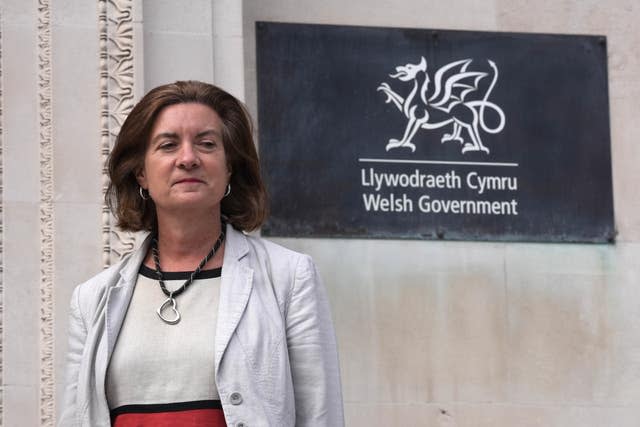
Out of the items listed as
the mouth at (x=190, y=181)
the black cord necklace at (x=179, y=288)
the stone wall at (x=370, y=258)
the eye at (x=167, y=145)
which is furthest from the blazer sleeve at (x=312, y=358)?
the stone wall at (x=370, y=258)

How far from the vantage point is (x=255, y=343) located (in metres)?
4.63

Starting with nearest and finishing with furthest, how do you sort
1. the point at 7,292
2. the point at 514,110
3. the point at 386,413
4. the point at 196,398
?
the point at 196,398, the point at 7,292, the point at 386,413, the point at 514,110

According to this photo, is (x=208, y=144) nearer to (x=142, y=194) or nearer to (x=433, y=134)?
(x=142, y=194)

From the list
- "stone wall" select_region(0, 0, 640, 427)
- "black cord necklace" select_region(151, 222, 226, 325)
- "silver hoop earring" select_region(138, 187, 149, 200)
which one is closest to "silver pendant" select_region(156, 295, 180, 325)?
"black cord necklace" select_region(151, 222, 226, 325)

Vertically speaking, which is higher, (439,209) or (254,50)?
(254,50)

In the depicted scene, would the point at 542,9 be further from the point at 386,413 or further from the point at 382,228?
the point at 386,413

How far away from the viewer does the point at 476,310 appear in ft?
26.6

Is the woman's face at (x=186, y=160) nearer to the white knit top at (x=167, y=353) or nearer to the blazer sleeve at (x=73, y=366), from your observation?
the white knit top at (x=167, y=353)

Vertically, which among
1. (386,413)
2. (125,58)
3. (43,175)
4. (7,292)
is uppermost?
(125,58)

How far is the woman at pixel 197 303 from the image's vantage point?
462 cm

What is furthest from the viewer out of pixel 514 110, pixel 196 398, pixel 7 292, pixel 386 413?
pixel 514 110

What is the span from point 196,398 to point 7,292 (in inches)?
109

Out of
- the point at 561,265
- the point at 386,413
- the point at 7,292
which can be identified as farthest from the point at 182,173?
the point at 561,265

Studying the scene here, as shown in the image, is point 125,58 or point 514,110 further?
point 514,110
